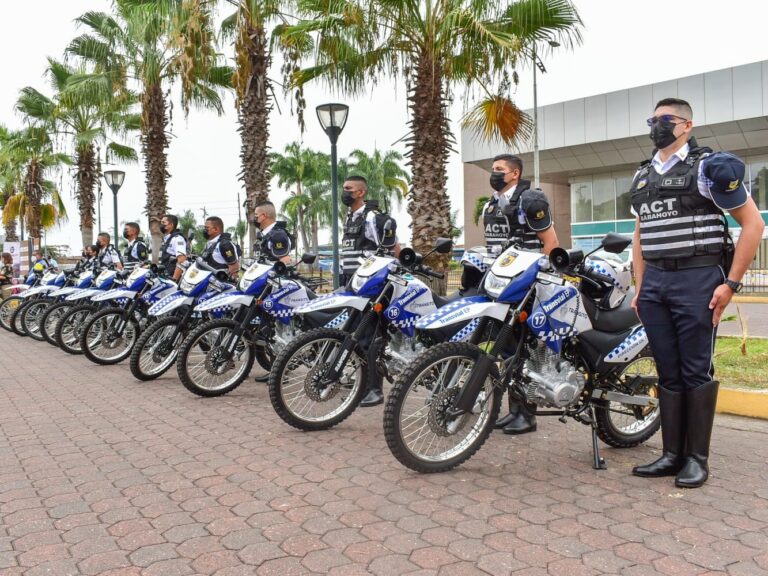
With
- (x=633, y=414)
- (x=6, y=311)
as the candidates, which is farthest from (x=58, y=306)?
(x=633, y=414)

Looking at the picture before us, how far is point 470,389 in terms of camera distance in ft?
13.7

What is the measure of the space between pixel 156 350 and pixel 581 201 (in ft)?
132

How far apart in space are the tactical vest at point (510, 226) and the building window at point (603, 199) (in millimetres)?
38884

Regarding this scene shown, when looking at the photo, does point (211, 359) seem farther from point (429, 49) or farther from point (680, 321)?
point (429, 49)

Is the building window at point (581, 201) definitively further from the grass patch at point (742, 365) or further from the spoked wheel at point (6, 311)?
the grass patch at point (742, 365)

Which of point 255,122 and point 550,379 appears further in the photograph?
point 255,122

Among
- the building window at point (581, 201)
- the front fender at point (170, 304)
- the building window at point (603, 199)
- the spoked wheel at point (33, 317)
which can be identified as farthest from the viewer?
the building window at point (581, 201)

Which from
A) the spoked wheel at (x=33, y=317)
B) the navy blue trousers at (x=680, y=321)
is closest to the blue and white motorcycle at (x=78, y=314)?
the spoked wheel at (x=33, y=317)

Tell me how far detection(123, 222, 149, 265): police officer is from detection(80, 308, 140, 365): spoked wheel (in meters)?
1.57

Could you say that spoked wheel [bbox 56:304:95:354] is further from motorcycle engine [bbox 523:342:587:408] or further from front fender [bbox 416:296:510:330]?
motorcycle engine [bbox 523:342:587:408]

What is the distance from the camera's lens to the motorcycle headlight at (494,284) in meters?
4.38

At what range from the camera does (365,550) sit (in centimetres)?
322

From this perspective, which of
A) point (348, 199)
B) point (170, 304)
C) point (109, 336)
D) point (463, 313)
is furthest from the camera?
point (109, 336)

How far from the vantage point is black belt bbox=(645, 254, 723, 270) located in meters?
3.93
